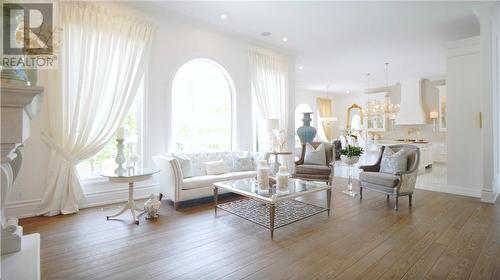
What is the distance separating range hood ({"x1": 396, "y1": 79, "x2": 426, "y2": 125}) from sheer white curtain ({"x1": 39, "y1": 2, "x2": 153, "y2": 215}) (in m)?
9.29

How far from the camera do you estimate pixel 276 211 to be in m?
3.54

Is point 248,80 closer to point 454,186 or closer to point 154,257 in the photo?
point 154,257

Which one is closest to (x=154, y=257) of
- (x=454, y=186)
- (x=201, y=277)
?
(x=201, y=277)

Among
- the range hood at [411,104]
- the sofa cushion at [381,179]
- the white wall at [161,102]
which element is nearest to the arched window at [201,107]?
the white wall at [161,102]

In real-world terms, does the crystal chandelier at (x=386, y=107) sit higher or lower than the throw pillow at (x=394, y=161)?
higher

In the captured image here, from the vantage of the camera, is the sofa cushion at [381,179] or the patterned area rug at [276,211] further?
the sofa cushion at [381,179]

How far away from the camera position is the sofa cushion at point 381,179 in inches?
152

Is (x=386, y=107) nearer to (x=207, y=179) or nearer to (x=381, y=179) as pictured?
(x=381, y=179)

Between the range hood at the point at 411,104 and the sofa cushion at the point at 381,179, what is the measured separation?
644 cm

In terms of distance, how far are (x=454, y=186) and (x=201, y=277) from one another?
521cm

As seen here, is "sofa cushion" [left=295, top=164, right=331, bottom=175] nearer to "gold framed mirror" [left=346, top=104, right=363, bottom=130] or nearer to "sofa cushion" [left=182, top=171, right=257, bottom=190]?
"sofa cushion" [left=182, top=171, right=257, bottom=190]

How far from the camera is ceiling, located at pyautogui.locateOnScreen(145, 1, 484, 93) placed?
13.5 ft

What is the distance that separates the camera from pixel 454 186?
492 cm

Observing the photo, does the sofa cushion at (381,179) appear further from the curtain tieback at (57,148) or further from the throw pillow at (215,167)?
the curtain tieback at (57,148)
